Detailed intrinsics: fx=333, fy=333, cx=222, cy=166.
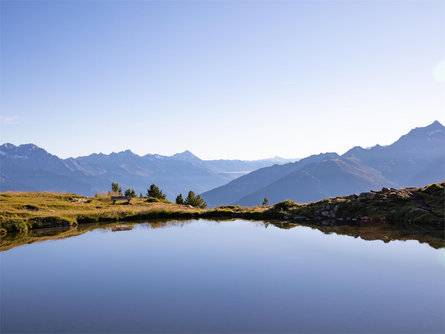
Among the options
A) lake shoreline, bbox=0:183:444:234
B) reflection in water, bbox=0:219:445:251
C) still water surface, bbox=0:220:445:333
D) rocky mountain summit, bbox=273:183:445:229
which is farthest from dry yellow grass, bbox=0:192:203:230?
rocky mountain summit, bbox=273:183:445:229

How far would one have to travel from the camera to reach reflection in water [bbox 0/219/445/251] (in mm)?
32094

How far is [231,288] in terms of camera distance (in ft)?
63.5

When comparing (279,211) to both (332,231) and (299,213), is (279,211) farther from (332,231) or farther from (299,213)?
(332,231)

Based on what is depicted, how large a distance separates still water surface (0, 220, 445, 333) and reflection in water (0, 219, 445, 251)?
8.56 ft

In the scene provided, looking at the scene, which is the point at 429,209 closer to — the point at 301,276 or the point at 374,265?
the point at 374,265

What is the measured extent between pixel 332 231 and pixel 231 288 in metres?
22.8

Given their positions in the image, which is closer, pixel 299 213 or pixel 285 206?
pixel 299 213

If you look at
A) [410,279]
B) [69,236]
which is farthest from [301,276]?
[69,236]

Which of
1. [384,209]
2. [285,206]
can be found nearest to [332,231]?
[384,209]

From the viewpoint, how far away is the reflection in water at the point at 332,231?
3209 cm

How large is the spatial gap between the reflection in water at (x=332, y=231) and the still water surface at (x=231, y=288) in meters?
2.61

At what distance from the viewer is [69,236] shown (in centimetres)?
3803

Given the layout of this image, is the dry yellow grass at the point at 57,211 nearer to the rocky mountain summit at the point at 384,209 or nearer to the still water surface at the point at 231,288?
the still water surface at the point at 231,288

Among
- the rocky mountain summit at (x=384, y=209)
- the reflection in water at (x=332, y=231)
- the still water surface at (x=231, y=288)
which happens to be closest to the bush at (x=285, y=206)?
the rocky mountain summit at (x=384, y=209)
